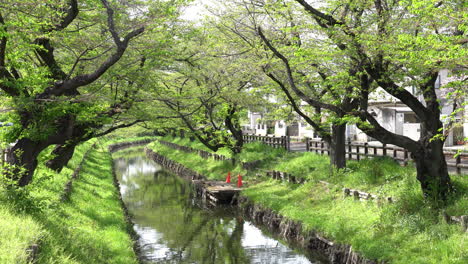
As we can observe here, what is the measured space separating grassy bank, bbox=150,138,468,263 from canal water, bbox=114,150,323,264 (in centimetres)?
149

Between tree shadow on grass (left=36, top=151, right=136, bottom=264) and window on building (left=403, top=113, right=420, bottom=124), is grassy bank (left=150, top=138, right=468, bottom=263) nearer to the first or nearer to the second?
tree shadow on grass (left=36, top=151, right=136, bottom=264)

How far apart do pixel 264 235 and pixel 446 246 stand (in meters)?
8.07

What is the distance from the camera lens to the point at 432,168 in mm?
12883

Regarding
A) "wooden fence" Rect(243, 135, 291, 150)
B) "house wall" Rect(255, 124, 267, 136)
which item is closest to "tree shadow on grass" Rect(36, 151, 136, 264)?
"wooden fence" Rect(243, 135, 291, 150)

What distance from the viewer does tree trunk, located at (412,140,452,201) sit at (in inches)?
504

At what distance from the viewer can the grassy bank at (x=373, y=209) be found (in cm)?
1092

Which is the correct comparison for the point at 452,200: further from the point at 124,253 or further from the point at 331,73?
the point at 124,253

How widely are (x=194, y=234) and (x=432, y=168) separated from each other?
10.1m

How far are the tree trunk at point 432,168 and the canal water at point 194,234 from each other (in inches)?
175

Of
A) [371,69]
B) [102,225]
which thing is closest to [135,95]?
[102,225]

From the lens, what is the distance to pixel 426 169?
42.5 ft

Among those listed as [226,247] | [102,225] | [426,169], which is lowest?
[226,247]

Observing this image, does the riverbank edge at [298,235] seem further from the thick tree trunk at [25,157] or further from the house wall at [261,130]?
the house wall at [261,130]

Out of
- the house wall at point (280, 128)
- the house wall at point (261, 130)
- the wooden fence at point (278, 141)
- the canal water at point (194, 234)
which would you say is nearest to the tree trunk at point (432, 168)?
the canal water at point (194, 234)
